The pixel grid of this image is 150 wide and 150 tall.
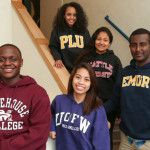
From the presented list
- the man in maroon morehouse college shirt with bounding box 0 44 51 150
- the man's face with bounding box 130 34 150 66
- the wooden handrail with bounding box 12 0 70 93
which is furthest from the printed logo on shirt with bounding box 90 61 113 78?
the man in maroon morehouse college shirt with bounding box 0 44 51 150

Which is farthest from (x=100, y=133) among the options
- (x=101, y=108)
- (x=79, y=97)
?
(x=79, y=97)

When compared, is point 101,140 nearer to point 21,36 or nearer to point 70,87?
point 70,87

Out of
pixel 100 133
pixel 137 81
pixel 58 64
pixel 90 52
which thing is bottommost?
pixel 100 133

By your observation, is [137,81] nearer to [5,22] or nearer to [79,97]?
[79,97]

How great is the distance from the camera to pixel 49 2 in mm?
5617

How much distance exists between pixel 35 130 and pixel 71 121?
26 centimetres

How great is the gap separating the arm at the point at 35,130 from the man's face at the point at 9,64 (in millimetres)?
194

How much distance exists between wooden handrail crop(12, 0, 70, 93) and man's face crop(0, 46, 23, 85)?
3.02 feet

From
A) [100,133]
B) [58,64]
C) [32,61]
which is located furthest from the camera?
[32,61]

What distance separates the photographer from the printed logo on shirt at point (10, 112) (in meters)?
1.32

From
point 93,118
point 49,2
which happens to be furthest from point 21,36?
point 49,2

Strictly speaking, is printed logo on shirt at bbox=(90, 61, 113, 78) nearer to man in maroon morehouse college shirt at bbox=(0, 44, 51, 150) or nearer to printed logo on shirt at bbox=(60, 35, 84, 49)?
printed logo on shirt at bbox=(60, 35, 84, 49)

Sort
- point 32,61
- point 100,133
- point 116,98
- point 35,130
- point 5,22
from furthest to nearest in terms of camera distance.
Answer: point 5,22, point 32,61, point 116,98, point 100,133, point 35,130

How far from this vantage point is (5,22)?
3.10m
